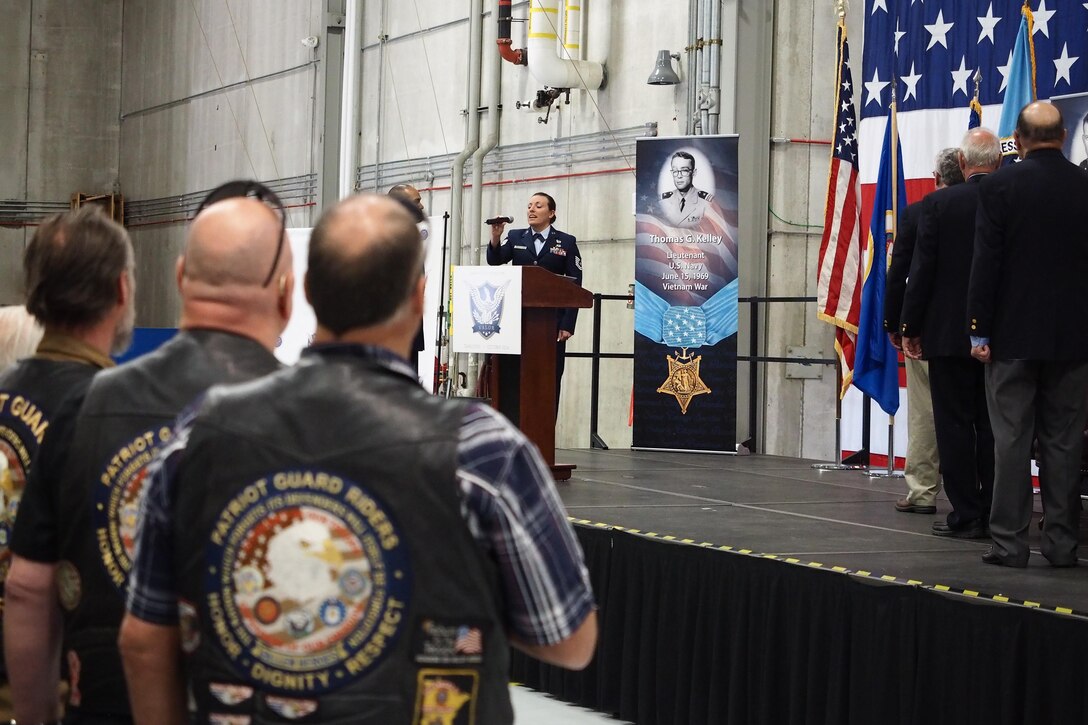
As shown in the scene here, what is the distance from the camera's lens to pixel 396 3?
12844 millimetres

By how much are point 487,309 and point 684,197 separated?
2348 mm

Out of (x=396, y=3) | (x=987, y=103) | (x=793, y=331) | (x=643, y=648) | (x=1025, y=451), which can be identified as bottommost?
(x=643, y=648)

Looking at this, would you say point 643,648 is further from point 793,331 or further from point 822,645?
point 793,331

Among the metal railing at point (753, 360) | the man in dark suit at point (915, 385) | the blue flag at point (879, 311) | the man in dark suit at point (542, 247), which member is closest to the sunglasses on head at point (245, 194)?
the man in dark suit at point (915, 385)

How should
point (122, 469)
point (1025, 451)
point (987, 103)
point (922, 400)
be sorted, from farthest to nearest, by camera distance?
point (987, 103) < point (922, 400) < point (1025, 451) < point (122, 469)

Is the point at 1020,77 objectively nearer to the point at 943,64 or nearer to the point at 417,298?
the point at 943,64

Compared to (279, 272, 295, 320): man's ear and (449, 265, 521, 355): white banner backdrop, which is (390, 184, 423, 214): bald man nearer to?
(279, 272, 295, 320): man's ear

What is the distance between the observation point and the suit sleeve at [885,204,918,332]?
5.39 meters

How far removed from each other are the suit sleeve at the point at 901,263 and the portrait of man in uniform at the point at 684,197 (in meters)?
3.09

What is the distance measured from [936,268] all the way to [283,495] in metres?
4.19

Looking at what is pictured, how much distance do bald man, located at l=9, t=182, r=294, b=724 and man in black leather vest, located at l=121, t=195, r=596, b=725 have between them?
0.28 meters

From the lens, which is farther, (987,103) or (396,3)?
(396,3)

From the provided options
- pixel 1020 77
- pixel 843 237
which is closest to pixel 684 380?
pixel 843 237

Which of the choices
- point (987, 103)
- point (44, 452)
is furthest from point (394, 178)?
point (44, 452)
